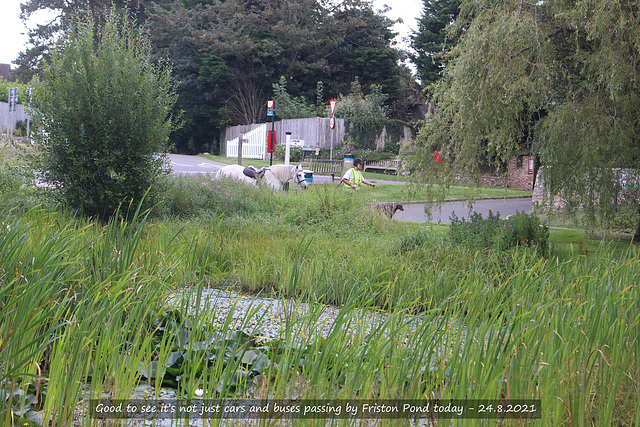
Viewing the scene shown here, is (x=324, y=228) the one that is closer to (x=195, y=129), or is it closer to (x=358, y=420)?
(x=358, y=420)

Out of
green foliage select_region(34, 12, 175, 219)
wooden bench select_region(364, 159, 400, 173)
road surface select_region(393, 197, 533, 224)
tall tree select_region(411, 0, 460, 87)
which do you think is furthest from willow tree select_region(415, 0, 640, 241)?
tall tree select_region(411, 0, 460, 87)

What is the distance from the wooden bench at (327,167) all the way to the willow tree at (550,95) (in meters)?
10.2

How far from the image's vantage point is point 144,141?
8031 mm

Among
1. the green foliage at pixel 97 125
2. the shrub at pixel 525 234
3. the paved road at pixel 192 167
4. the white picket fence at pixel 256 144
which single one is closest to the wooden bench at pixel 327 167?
the paved road at pixel 192 167

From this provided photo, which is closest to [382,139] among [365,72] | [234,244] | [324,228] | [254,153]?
[254,153]

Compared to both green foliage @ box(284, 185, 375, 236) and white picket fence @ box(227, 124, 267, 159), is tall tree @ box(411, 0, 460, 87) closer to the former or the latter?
white picket fence @ box(227, 124, 267, 159)

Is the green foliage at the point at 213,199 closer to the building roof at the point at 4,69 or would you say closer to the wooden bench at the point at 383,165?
the wooden bench at the point at 383,165

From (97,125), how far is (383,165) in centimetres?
2022

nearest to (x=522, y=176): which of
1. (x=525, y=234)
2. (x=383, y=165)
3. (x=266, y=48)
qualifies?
(x=383, y=165)

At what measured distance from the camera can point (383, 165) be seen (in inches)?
1058

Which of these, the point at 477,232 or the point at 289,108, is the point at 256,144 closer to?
the point at 289,108

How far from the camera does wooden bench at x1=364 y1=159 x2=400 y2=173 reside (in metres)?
25.5

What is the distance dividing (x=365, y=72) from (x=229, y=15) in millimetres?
11052

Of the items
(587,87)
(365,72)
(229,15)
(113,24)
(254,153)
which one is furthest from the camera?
(365,72)
